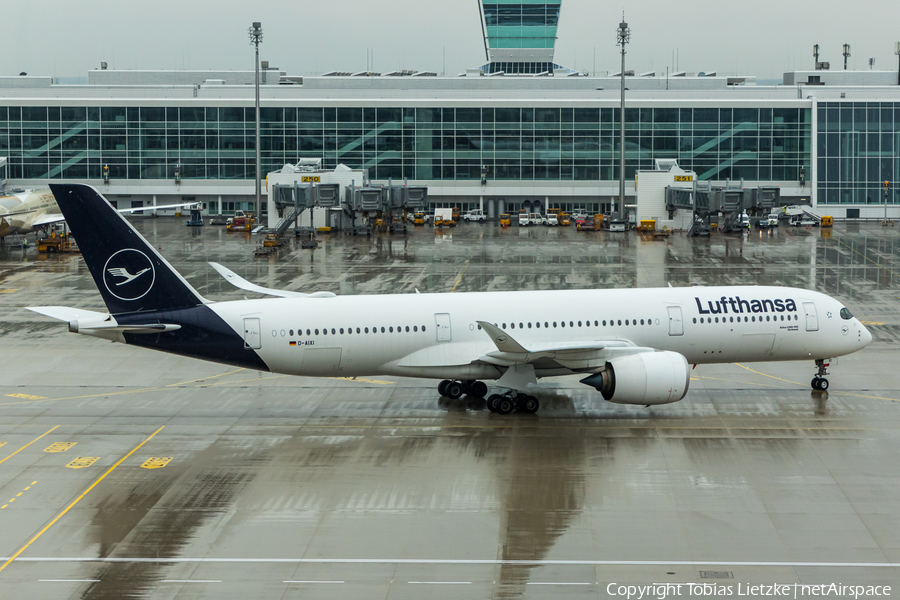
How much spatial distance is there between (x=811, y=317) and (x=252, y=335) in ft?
69.8

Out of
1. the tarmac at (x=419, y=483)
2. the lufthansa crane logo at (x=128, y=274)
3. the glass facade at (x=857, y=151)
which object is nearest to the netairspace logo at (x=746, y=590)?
the tarmac at (x=419, y=483)

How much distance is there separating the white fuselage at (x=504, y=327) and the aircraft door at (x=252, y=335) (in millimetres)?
36

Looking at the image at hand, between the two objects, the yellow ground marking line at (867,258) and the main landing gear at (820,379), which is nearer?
the main landing gear at (820,379)

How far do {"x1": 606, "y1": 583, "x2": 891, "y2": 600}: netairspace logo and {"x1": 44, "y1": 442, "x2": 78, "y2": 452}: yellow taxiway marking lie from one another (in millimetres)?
19468

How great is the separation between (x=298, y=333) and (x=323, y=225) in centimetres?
7691

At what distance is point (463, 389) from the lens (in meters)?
37.2

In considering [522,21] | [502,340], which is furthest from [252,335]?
[522,21]

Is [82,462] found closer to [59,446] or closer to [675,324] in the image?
[59,446]

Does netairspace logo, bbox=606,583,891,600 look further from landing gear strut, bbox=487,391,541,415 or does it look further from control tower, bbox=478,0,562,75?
control tower, bbox=478,0,562,75

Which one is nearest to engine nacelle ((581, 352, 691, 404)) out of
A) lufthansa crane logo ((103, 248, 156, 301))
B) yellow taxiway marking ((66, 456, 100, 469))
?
lufthansa crane logo ((103, 248, 156, 301))

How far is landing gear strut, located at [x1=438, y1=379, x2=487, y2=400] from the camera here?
1454 inches

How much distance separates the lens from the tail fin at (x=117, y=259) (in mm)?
32431

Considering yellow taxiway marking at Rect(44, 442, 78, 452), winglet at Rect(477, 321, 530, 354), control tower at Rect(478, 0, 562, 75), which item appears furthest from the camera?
control tower at Rect(478, 0, 562, 75)

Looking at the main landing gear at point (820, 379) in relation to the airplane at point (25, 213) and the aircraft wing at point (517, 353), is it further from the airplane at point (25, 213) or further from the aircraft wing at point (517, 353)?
the airplane at point (25, 213)
